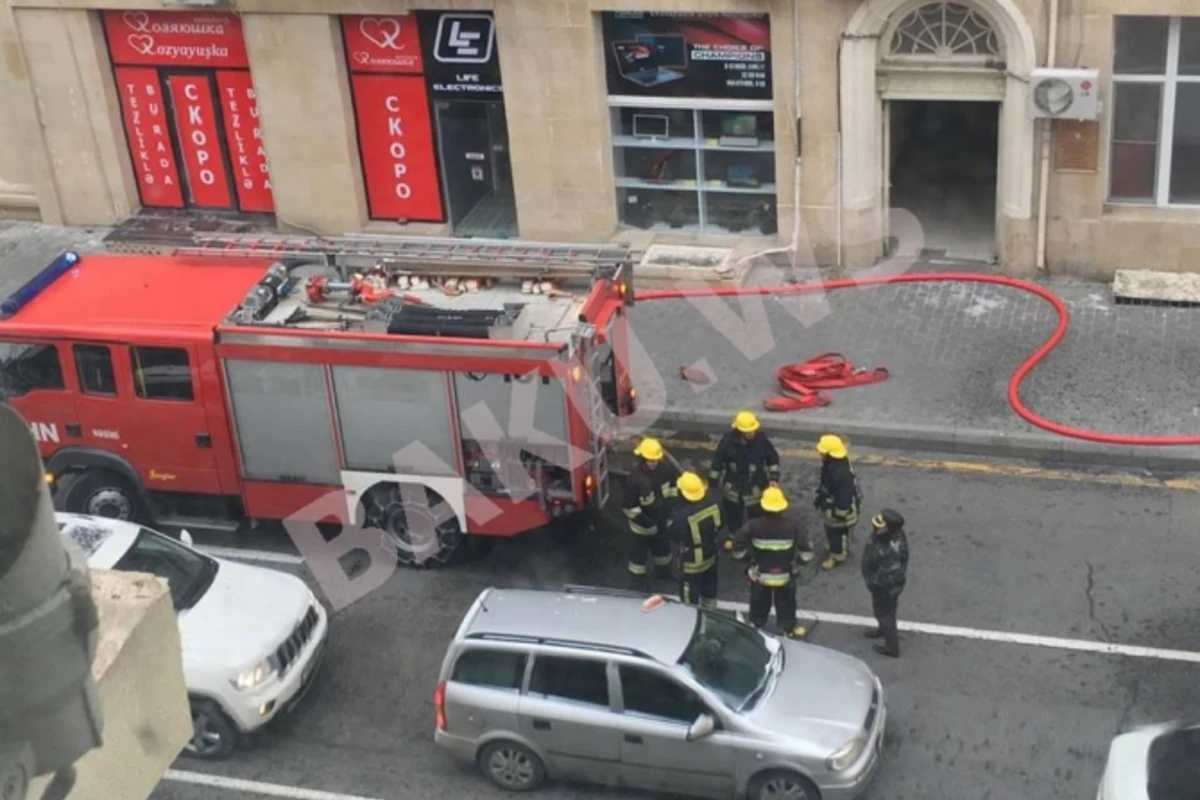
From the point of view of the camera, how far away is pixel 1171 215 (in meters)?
16.9

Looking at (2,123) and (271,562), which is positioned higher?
(2,123)

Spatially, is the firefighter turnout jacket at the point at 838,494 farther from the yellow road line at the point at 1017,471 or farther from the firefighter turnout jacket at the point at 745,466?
the yellow road line at the point at 1017,471

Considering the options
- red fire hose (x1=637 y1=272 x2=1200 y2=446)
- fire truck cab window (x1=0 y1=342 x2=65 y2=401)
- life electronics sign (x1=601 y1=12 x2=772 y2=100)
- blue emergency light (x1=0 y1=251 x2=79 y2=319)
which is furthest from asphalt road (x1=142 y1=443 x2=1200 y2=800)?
life electronics sign (x1=601 y1=12 x2=772 y2=100)

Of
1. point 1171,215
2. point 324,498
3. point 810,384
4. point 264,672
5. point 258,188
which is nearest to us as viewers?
point 264,672

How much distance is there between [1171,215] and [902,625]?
7028 mm

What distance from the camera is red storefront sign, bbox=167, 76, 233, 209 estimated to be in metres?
19.8

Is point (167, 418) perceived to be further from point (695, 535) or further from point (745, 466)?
point (745, 466)

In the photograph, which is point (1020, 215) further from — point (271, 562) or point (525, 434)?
point (271, 562)

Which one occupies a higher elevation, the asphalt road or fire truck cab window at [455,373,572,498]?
fire truck cab window at [455,373,572,498]

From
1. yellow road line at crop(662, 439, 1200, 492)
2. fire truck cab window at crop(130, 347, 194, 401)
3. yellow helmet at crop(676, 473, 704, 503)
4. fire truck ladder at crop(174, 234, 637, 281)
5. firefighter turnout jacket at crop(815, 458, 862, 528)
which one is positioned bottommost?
yellow road line at crop(662, 439, 1200, 492)

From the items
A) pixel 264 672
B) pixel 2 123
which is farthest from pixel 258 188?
pixel 264 672

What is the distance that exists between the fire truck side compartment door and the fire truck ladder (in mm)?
1411

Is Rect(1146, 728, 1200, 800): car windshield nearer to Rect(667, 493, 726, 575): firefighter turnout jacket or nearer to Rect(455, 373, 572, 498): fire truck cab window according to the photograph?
Rect(667, 493, 726, 575): firefighter turnout jacket

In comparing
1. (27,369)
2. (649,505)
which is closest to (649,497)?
(649,505)
